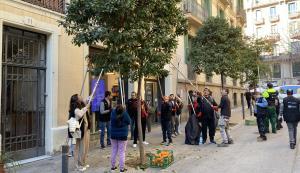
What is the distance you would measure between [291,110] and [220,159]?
281 cm

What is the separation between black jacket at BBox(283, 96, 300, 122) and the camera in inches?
370

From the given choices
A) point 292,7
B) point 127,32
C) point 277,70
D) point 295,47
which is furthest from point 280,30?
point 127,32

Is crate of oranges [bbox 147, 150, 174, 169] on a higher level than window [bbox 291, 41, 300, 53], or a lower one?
lower

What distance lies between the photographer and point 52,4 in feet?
31.8

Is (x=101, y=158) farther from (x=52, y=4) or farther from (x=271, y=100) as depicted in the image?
(x=271, y=100)

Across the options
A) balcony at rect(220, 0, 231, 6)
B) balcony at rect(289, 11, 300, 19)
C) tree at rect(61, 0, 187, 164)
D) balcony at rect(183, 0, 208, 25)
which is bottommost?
tree at rect(61, 0, 187, 164)

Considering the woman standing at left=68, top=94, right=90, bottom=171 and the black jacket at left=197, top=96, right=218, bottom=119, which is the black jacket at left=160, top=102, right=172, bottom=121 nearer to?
the black jacket at left=197, top=96, right=218, bottom=119

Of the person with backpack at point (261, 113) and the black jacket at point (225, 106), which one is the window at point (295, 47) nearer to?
the person with backpack at point (261, 113)

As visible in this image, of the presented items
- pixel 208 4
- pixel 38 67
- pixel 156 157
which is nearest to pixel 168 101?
pixel 156 157

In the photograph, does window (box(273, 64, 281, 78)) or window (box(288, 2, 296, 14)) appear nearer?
window (box(273, 64, 281, 78))

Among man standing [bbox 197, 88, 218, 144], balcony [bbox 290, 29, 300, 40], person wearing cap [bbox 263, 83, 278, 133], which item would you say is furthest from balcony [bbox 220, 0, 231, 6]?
balcony [bbox 290, 29, 300, 40]

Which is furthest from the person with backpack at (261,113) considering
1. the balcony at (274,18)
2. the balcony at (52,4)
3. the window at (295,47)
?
the balcony at (274,18)

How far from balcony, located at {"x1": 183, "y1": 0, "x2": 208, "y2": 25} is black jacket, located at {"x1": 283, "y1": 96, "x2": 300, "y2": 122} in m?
9.49

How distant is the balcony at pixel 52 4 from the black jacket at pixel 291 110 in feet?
24.1
